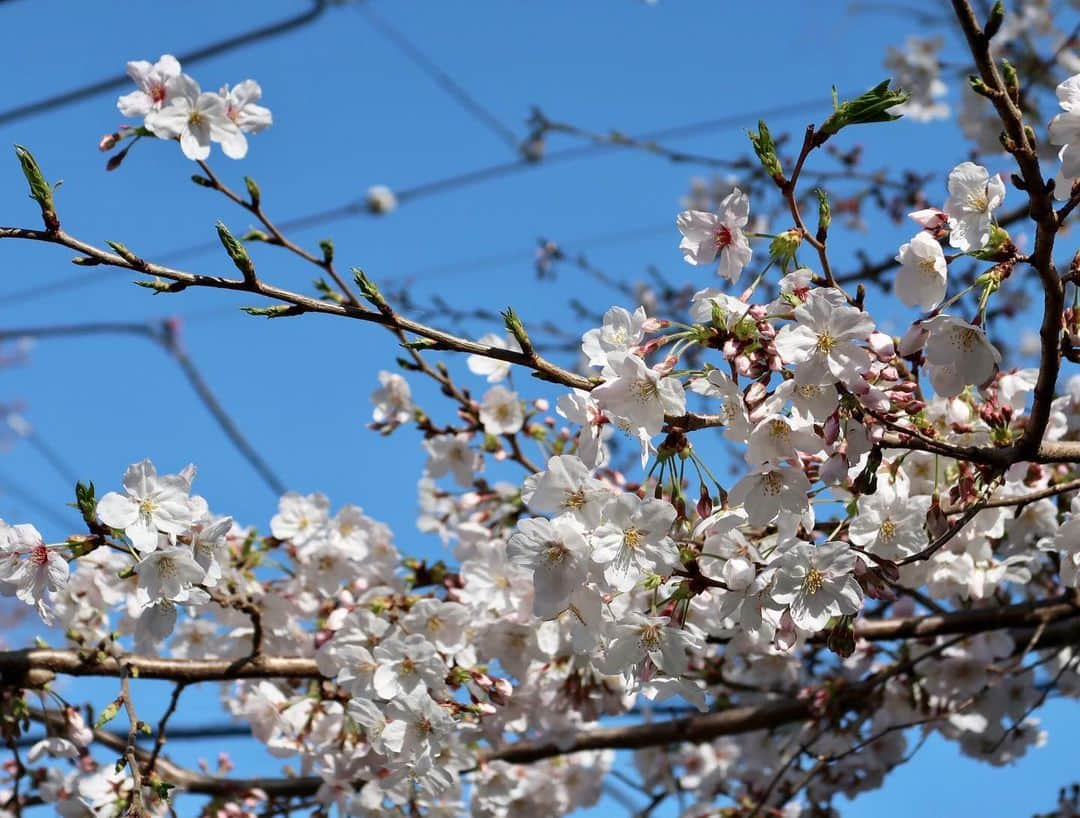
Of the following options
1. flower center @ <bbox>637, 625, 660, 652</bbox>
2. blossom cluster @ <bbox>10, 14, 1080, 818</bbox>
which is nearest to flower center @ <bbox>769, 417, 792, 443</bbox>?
blossom cluster @ <bbox>10, 14, 1080, 818</bbox>

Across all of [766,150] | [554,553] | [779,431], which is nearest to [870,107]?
[766,150]

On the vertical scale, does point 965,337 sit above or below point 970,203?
below

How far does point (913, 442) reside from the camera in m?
1.80

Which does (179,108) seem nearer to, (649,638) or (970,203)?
(649,638)

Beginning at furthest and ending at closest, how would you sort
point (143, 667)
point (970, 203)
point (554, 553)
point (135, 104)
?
point (143, 667), point (135, 104), point (554, 553), point (970, 203)

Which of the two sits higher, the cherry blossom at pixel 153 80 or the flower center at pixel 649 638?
the cherry blossom at pixel 153 80

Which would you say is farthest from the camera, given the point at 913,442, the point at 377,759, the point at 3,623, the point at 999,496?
the point at 3,623

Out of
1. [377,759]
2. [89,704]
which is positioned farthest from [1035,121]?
[89,704]

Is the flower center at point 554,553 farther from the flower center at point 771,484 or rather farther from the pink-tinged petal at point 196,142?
the pink-tinged petal at point 196,142

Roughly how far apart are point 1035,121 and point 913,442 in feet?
14.3

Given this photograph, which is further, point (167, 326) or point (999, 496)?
point (167, 326)

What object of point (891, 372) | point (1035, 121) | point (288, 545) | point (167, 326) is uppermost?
point (167, 326)

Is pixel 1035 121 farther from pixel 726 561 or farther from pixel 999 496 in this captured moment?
pixel 726 561

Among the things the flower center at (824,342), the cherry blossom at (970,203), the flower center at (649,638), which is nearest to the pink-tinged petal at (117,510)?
the flower center at (649,638)
